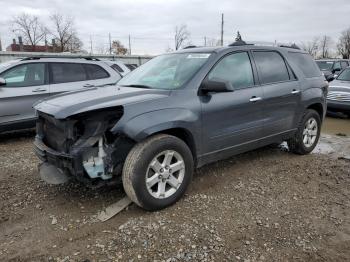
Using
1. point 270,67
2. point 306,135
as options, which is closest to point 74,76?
point 270,67

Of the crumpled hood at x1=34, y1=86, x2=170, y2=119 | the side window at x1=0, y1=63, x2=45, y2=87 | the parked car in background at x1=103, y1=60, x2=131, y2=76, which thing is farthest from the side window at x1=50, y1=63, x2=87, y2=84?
the crumpled hood at x1=34, y1=86, x2=170, y2=119

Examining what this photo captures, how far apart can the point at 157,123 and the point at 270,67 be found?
2288 millimetres

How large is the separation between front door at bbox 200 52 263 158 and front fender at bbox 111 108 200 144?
7.7 inches

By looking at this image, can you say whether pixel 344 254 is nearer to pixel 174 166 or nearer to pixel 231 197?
pixel 231 197

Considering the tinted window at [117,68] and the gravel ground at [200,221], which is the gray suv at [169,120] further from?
the tinted window at [117,68]

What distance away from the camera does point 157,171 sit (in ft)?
11.5

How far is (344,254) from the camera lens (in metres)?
2.90

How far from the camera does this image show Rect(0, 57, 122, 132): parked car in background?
6.45m

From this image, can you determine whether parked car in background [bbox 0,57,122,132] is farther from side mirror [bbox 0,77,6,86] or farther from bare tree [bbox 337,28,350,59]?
bare tree [bbox 337,28,350,59]

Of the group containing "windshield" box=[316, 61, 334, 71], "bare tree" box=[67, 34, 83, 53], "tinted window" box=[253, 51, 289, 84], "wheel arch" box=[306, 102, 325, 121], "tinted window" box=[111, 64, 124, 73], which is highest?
"bare tree" box=[67, 34, 83, 53]

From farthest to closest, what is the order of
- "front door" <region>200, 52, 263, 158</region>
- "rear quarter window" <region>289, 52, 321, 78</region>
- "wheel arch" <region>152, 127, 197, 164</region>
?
"rear quarter window" <region>289, 52, 321, 78</region>, "front door" <region>200, 52, 263, 158</region>, "wheel arch" <region>152, 127, 197, 164</region>

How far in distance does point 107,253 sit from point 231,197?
65.3 inches

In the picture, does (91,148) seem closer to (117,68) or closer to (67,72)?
(67,72)

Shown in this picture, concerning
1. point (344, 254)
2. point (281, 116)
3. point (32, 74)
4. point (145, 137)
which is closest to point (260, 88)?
point (281, 116)
